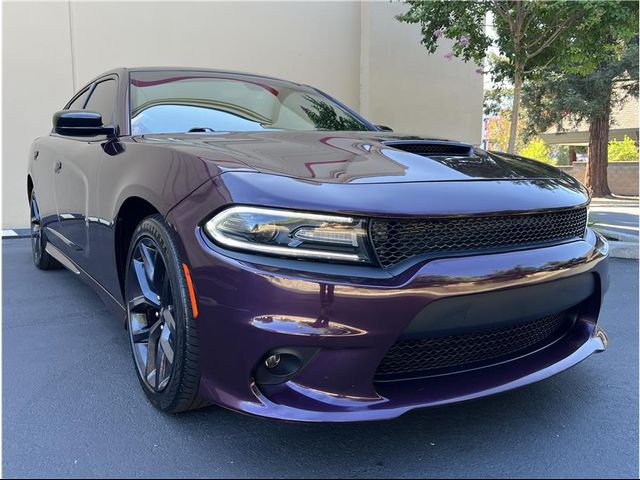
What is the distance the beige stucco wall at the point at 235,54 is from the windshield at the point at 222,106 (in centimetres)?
428

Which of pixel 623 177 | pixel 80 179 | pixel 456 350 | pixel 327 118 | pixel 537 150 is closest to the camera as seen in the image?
pixel 456 350

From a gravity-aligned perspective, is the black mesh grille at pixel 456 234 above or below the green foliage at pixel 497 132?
below

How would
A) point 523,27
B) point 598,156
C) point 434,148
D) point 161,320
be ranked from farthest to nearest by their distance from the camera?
point 598,156, point 523,27, point 434,148, point 161,320

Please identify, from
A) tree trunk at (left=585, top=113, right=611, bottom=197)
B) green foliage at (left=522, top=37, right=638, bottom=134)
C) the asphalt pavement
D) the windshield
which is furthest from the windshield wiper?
tree trunk at (left=585, top=113, right=611, bottom=197)

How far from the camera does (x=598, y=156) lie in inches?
632

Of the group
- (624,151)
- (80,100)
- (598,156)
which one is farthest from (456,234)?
(624,151)

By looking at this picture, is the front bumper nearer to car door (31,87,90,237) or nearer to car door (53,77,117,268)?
car door (53,77,117,268)

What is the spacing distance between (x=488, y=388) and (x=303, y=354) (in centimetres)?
64

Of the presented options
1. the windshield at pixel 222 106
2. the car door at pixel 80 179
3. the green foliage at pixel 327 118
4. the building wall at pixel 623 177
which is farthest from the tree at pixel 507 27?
the building wall at pixel 623 177

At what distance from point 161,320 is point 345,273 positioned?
87cm

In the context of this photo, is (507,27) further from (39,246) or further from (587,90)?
(587,90)

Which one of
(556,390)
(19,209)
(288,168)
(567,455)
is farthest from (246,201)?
(19,209)

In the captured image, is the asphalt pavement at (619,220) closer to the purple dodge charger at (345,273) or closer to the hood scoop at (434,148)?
the hood scoop at (434,148)

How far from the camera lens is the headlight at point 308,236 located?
5.10 feet
